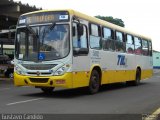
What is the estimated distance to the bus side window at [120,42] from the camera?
68.4ft

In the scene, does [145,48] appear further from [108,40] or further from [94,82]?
[94,82]

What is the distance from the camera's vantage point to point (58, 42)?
50.5ft

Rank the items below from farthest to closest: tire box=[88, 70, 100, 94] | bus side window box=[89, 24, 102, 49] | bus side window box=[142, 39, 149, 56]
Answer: bus side window box=[142, 39, 149, 56] → bus side window box=[89, 24, 102, 49] → tire box=[88, 70, 100, 94]

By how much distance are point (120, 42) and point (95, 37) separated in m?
3.85

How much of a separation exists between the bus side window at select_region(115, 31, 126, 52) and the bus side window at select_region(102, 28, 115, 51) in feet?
2.30

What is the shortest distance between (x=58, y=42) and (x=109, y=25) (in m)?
4.89

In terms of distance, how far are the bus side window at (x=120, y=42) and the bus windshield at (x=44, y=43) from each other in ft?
18.7

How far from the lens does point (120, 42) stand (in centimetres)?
2130

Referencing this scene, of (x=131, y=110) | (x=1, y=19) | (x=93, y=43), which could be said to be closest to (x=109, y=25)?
(x=93, y=43)

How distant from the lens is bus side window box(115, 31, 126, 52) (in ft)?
68.4

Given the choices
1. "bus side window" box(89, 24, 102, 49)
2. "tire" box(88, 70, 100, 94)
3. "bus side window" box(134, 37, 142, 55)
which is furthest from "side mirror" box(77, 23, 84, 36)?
"bus side window" box(134, 37, 142, 55)

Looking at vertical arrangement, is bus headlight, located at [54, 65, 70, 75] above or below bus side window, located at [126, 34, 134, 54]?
below

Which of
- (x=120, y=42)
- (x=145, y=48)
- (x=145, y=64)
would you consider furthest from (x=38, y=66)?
(x=145, y=48)

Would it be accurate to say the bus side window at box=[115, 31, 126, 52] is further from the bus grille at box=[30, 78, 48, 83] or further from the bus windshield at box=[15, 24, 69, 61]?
the bus grille at box=[30, 78, 48, 83]
